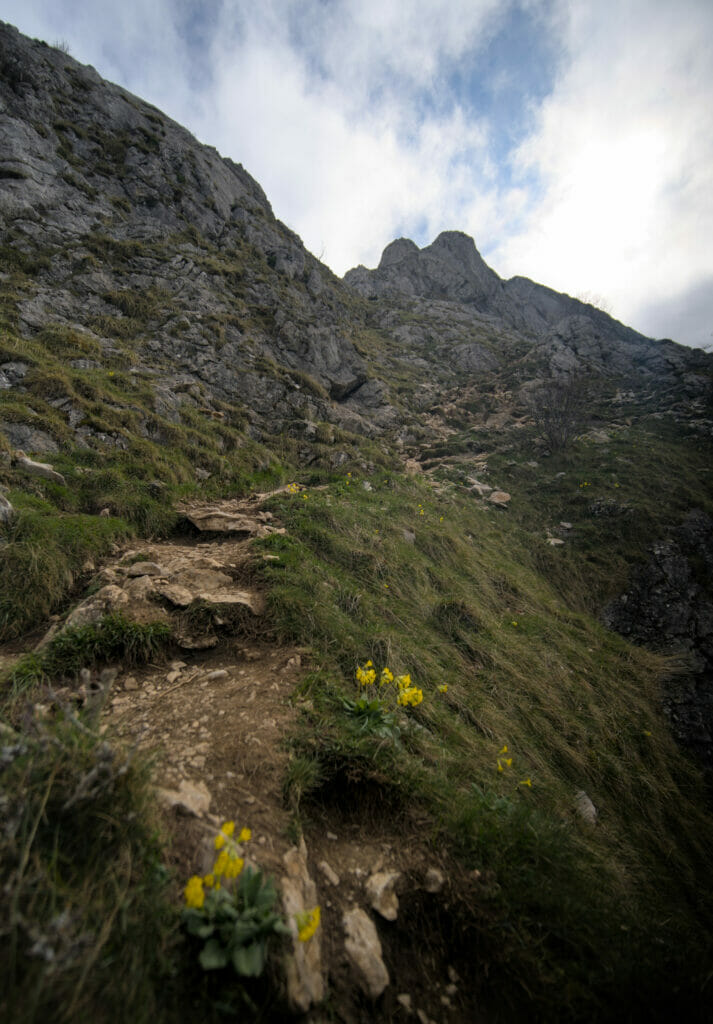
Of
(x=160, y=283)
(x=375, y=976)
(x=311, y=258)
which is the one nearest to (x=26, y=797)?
(x=375, y=976)

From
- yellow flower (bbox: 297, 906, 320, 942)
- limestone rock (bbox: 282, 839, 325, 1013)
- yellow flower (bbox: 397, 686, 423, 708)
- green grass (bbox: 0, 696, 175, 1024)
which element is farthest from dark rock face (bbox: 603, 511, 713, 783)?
green grass (bbox: 0, 696, 175, 1024)

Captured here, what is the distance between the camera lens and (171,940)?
4.30ft

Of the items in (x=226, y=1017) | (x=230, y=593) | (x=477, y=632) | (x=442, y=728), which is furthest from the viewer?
(x=477, y=632)

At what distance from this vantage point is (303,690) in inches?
119

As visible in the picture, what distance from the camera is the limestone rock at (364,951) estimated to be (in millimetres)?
1624

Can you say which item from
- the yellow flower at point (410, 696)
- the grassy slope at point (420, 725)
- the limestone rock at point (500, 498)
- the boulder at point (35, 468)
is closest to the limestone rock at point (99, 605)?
the grassy slope at point (420, 725)

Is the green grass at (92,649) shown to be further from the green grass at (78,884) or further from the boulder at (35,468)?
the boulder at (35,468)

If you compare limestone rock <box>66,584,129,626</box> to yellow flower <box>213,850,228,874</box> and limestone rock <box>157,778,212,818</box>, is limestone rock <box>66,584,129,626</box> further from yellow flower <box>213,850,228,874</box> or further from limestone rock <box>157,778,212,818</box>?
yellow flower <box>213,850,228,874</box>

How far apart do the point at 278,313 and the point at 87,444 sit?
45.5 feet

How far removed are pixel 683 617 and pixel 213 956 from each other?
11.1m

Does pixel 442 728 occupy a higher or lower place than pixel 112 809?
lower

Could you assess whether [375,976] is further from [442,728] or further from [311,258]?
[311,258]

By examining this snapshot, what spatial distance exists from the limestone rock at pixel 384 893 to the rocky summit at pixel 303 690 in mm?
13

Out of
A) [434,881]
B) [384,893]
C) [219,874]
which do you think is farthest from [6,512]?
[434,881]
